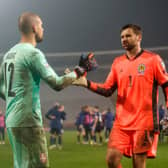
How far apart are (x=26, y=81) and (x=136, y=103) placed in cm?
184

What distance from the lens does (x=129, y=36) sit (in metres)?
5.69

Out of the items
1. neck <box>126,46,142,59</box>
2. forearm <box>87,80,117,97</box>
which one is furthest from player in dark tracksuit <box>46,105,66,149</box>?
neck <box>126,46,142,59</box>

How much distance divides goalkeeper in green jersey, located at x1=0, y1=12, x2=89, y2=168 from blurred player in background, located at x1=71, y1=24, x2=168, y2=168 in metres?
1.39

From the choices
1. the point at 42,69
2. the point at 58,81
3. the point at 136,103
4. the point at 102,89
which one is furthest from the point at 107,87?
the point at 42,69

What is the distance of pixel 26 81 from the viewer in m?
4.23

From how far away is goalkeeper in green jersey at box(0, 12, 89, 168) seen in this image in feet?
13.9

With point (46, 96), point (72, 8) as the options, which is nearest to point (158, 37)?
point (72, 8)

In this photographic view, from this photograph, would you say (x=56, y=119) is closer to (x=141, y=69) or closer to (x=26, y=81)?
(x=141, y=69)

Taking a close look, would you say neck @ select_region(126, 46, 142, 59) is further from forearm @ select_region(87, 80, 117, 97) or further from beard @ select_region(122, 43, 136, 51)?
forearm @ select_region(87, 80, 117, 97)

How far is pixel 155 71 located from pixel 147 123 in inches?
24.5

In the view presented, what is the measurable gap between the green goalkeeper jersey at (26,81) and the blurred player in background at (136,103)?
4.56 ft

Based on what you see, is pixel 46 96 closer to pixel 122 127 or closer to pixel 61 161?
pixel 61 161

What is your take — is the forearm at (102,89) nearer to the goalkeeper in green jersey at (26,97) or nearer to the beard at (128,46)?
the beard at (128,46)

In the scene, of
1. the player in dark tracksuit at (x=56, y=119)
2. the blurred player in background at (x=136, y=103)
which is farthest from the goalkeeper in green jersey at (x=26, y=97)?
the player in dark tracksuit at (x=56, y=119)
